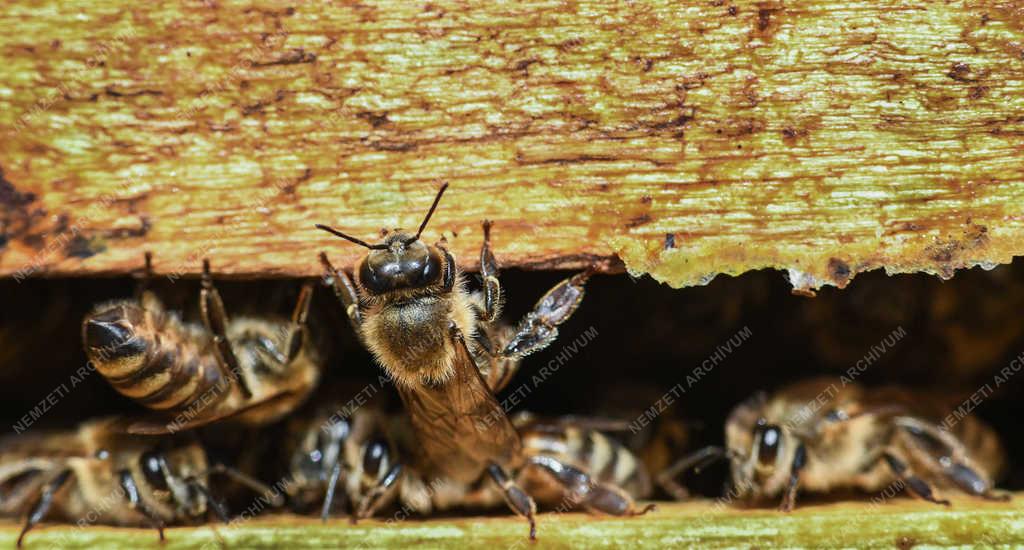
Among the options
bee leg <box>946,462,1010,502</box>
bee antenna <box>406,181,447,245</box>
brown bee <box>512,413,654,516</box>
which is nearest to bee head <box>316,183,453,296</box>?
bee antenna <box>406,181,447,245</box>

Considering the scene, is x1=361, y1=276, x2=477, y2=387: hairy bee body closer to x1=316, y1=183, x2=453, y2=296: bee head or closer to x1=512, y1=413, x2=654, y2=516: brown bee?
x1=316, y1=183, x2=453, y2=296: bee head

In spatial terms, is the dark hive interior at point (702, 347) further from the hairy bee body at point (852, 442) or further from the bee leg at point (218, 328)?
the bee leg at point (218, 328)

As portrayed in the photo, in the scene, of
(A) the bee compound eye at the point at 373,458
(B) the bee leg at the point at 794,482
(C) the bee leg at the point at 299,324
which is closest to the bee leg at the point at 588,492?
(B) the bee leg at the point at 794,482

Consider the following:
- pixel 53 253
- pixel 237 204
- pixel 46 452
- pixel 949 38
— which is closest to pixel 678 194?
pixel 949 38

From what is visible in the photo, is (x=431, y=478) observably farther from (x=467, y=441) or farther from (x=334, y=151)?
(x=334, y=151)

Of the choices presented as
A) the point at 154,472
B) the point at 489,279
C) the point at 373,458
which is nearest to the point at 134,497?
the point at 154,472

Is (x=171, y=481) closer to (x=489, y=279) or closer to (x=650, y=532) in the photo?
(x=489, y=279)
